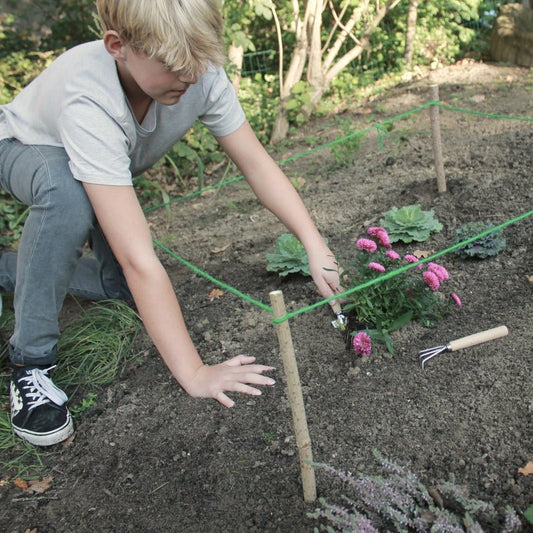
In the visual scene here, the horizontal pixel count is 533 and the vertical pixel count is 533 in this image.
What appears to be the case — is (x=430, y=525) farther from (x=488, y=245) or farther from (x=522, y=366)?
(x=488, y=245)

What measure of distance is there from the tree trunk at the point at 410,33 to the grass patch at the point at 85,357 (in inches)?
187

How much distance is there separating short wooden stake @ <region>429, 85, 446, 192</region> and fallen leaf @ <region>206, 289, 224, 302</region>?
131 centimetres

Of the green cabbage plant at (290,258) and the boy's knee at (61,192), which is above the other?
the boy's knee at (61,192)

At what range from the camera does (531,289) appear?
2.33m

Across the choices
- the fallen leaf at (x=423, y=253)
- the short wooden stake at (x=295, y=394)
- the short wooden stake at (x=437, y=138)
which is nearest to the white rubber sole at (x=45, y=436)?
the short wooden stake at (x=295, y=394)

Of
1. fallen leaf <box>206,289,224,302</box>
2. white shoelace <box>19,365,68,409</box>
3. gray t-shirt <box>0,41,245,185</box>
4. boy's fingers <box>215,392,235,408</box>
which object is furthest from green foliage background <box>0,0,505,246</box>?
boy's fingers <box>215,392,235,408</box>

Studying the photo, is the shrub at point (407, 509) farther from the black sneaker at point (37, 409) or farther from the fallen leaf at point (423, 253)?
the fallen leaf at point (423, 253)

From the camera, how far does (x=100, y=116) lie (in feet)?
5.75

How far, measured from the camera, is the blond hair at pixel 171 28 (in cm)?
150

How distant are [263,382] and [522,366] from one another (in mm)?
989

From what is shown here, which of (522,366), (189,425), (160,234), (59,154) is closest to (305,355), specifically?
(189,425)

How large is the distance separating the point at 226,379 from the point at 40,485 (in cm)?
86

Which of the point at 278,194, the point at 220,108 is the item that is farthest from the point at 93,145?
the point at 278,194

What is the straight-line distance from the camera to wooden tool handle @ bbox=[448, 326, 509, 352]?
1.97 metres
